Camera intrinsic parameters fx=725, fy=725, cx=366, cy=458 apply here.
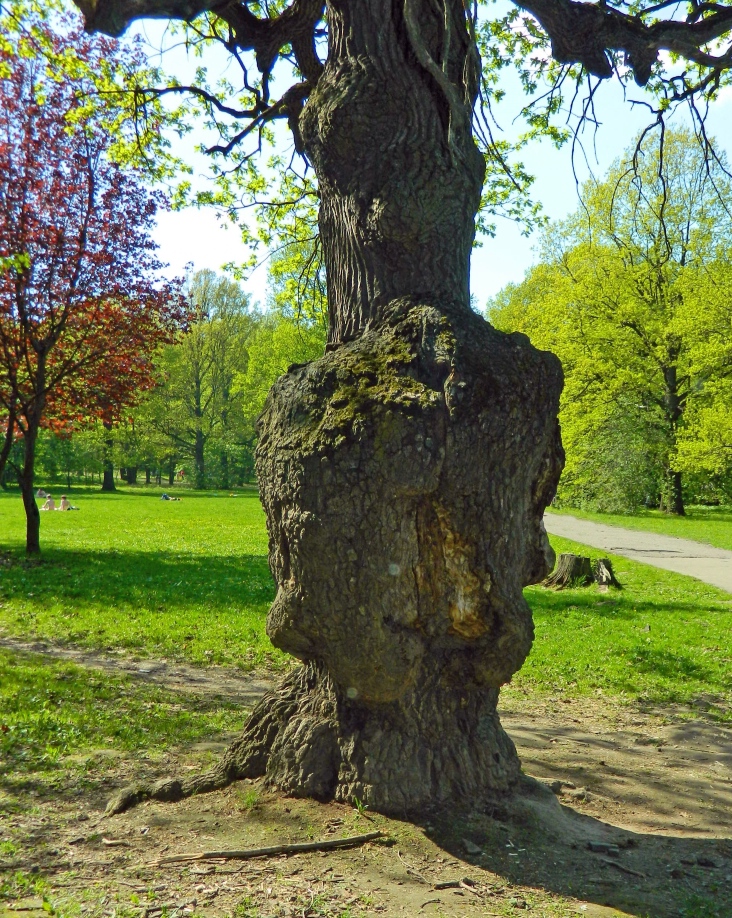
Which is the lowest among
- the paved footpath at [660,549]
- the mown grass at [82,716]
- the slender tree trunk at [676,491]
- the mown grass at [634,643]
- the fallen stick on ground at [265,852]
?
the mown grass at [634,643]

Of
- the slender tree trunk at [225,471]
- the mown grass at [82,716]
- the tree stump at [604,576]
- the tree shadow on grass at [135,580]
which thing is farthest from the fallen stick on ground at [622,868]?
the slender tree trunk at [225,471]

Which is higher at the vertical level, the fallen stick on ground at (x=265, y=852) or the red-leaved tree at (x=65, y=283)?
the red-leaved tree at (x=65, y=283)

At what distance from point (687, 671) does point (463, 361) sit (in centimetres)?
583

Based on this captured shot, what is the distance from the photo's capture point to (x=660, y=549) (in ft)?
56.4

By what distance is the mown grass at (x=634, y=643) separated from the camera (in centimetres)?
715

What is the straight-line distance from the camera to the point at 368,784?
3287 millimetres

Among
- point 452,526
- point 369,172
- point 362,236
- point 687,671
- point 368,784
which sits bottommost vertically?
point 687,671

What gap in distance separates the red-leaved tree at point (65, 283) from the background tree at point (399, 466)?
995 cm

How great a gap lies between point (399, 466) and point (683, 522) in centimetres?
2448

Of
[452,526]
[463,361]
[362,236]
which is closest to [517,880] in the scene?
[452,526]

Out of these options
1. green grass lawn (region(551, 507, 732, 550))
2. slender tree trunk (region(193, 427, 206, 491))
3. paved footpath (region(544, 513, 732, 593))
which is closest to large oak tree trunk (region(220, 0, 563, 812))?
paved footpath (region(544, 513, 732, 593))

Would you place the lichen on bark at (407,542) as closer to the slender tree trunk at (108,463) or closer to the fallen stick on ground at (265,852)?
the fallen stick on ground at (265,852)

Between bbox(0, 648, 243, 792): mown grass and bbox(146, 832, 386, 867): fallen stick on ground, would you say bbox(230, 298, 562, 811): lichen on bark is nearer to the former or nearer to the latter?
bbox(146, 832, 386, 867): fallen stick on ground

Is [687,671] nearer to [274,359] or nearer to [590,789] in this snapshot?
[590,789]
